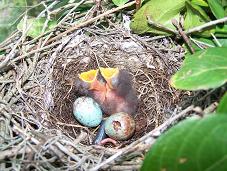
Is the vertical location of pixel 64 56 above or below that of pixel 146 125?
above

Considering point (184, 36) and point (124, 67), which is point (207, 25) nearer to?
point (184, 36)

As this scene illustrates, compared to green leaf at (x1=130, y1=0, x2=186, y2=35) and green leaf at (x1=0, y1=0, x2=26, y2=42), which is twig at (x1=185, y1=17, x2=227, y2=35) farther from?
green leaf at (x1=0, y1=0, x2=26, y2=42)

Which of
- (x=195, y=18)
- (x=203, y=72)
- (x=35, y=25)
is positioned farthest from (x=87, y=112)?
(x=203, y=72)

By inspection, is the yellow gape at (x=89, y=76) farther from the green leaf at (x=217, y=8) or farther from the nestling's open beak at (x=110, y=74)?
the green leaf at (x=217, y=8)

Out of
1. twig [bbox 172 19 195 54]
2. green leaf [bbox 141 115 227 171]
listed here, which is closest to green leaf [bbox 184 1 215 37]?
twig [bbox 172 19 195 54]

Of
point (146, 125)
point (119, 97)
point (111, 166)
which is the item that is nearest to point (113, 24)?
point (119, 97)

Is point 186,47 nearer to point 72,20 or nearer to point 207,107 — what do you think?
point 207,107
